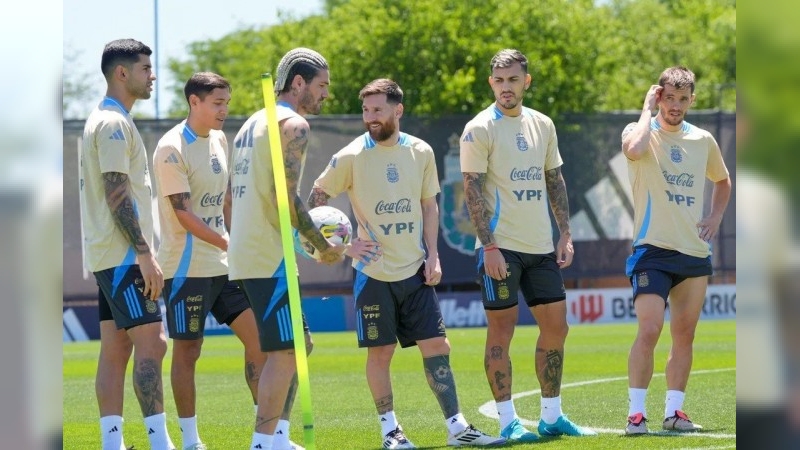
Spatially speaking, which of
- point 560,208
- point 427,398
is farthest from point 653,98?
point 427,398

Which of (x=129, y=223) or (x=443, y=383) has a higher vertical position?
(x=129, y=223)

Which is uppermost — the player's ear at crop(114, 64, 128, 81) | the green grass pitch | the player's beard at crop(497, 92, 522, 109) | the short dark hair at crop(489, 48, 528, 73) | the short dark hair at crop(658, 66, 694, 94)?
the short dark hair at crop(489, 48, 528, 73)

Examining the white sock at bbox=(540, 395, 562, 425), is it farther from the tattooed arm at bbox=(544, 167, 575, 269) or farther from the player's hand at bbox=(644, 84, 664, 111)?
the player's hand at bbox=(644, 84, 664, 111)

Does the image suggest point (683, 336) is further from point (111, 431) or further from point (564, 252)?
point (111, 431)

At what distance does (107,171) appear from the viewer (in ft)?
21.4

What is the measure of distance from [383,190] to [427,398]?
4202 mm

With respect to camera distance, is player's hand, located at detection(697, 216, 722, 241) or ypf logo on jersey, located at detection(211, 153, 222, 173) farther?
player's hand, located at detection(697, 216, 722, 241)

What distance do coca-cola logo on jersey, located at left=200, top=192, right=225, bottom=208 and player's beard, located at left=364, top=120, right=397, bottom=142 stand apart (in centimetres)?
108

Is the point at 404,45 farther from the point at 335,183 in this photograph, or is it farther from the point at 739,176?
the point at 739,176

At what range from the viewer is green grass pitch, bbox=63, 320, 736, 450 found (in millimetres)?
8214

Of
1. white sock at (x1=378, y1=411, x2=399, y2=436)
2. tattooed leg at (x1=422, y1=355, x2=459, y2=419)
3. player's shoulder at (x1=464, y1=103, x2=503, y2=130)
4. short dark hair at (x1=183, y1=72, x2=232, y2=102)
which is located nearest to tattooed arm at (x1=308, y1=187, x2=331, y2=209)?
short dark hair at (x1=183, y1=72, x2=232, y2=102)

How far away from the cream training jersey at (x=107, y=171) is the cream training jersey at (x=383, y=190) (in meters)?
1.39

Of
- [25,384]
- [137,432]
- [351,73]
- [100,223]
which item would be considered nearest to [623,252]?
[351,73]

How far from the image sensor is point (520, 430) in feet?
25.2
